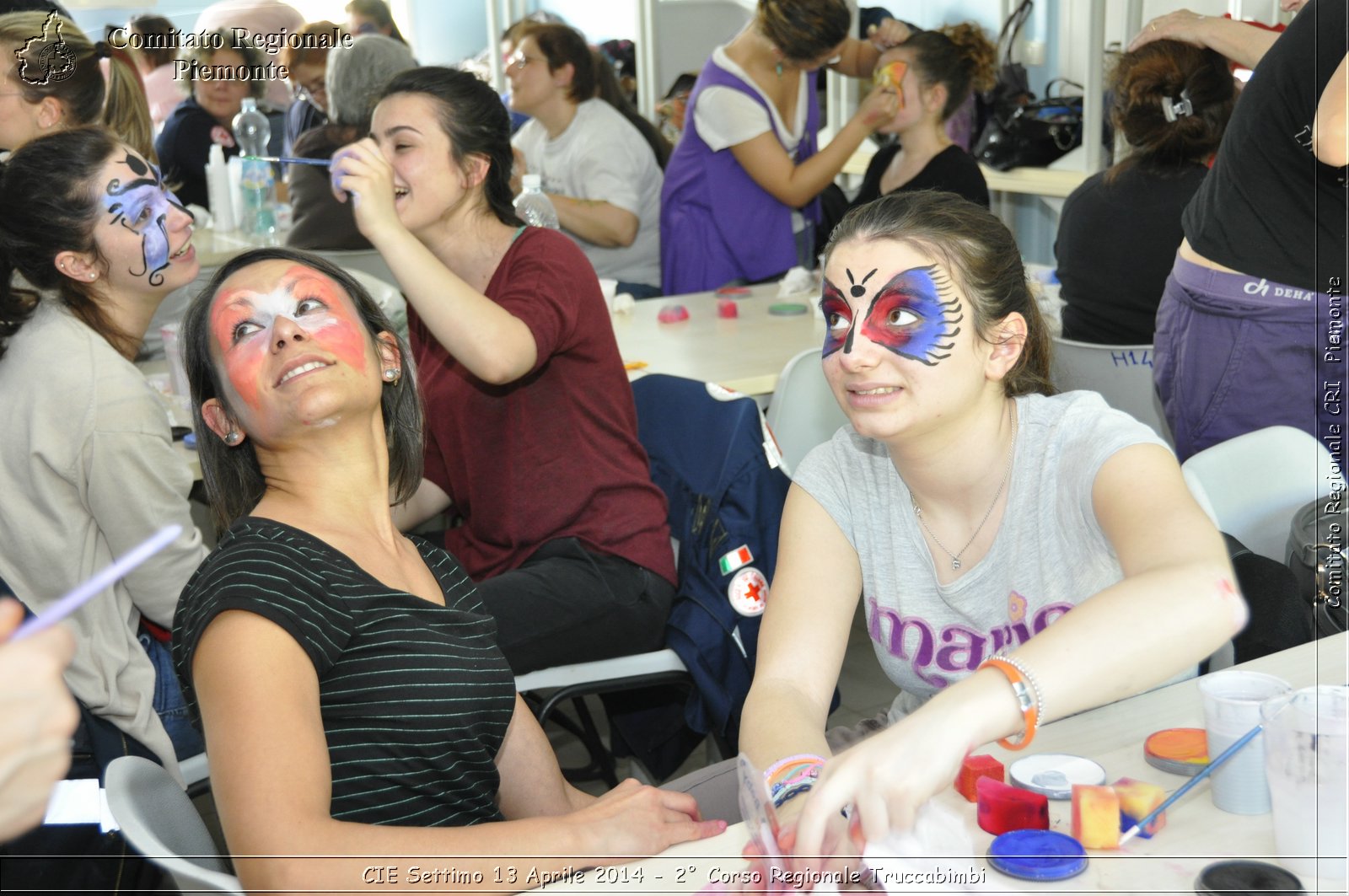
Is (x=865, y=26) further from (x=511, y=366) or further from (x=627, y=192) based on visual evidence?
(x=511, y=366)

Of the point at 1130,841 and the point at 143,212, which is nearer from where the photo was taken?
the point at 1130,841

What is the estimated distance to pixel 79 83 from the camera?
8.69 ft

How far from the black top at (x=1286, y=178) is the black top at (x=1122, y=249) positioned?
59cm

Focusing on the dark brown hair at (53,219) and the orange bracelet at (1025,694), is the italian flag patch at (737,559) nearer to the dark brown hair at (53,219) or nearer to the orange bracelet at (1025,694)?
the orange bracelet at (1025,694)

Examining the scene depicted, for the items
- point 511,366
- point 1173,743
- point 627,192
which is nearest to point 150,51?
point 627,192

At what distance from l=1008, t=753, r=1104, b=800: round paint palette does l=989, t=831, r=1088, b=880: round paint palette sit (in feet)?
0.23

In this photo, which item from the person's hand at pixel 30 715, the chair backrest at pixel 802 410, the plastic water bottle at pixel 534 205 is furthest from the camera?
the plastic water bottle at pixel 534 205

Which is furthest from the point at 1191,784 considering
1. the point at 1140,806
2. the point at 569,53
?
the point at 569,53

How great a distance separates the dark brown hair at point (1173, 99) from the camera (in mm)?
2574

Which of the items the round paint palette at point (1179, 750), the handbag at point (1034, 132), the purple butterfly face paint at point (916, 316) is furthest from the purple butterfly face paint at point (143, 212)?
the handbag at point (1034, 132)

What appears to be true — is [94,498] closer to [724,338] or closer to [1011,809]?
[1011,809]

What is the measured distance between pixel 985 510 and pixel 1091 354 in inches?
54.6

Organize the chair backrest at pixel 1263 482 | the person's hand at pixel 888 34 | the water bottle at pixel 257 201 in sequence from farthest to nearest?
1. the water bottle at pixel 257 201
2. the person's hand at pixel 888 34
3. the chair backrest at pixel 1263 482

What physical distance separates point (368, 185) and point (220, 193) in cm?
291
